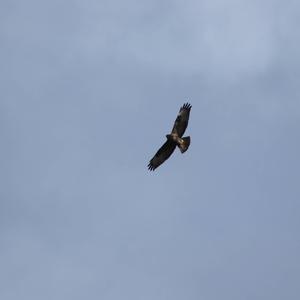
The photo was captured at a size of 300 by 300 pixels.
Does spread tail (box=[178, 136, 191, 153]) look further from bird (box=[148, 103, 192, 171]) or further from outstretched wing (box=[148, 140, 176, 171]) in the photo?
outstretched wing (box=[148, 140, 176, 171])

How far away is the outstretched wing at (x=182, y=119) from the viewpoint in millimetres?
50938

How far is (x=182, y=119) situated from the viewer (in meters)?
51.2

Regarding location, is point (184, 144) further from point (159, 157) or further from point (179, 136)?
point (159, 157)

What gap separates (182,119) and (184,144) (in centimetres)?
185

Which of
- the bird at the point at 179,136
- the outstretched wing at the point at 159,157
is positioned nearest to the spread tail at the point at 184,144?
the bird at the point at 179,136

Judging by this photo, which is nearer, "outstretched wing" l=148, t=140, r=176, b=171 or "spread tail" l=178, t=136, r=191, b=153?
"spread tail" l=178, t=136, r=191, b=153

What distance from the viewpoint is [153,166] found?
2084 inches

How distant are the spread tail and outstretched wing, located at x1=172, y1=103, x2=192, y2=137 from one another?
0.69 metres

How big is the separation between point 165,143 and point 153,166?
1.92 m

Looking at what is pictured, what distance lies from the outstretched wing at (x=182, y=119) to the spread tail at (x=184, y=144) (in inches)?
27.0

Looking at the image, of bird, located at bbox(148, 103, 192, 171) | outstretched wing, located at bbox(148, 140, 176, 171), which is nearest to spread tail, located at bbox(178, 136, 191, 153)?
bird, located at bbox(148, 103, 192, 171)

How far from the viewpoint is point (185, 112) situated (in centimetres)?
5128

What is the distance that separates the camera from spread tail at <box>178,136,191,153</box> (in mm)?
50000

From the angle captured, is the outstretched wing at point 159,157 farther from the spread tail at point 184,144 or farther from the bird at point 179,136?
the spread tail at point 184,144
